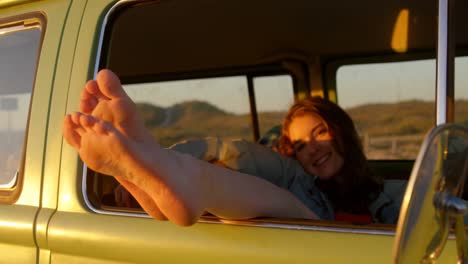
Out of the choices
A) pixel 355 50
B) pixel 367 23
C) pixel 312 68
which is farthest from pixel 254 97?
pixel 367 23

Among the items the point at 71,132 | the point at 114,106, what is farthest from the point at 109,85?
the point at 71,132

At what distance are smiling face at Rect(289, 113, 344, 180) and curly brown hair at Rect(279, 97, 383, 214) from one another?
0.06ft

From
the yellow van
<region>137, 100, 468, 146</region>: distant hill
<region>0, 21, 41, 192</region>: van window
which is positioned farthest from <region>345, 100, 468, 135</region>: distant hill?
<region>0, 21, 41, 192</region>: van window

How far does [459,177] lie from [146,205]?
784 mm

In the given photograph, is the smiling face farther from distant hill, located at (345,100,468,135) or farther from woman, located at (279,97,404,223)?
distant hill, located at (345,100,468,135)

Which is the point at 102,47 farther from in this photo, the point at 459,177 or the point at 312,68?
the point at 312,68

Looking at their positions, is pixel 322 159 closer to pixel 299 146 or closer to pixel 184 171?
pixel 299 146

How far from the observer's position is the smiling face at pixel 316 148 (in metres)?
2.61

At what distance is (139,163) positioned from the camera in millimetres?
1407

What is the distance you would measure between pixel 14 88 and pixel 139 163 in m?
0.93

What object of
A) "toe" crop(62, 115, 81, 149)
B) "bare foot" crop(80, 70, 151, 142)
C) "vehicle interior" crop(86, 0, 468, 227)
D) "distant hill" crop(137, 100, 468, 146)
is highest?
"vehicle interior" crop(86, 0, 468, 227)

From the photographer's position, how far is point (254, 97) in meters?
4.29

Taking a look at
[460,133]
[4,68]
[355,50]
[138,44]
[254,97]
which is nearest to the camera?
[460,133]

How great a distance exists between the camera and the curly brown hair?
2.50 m
